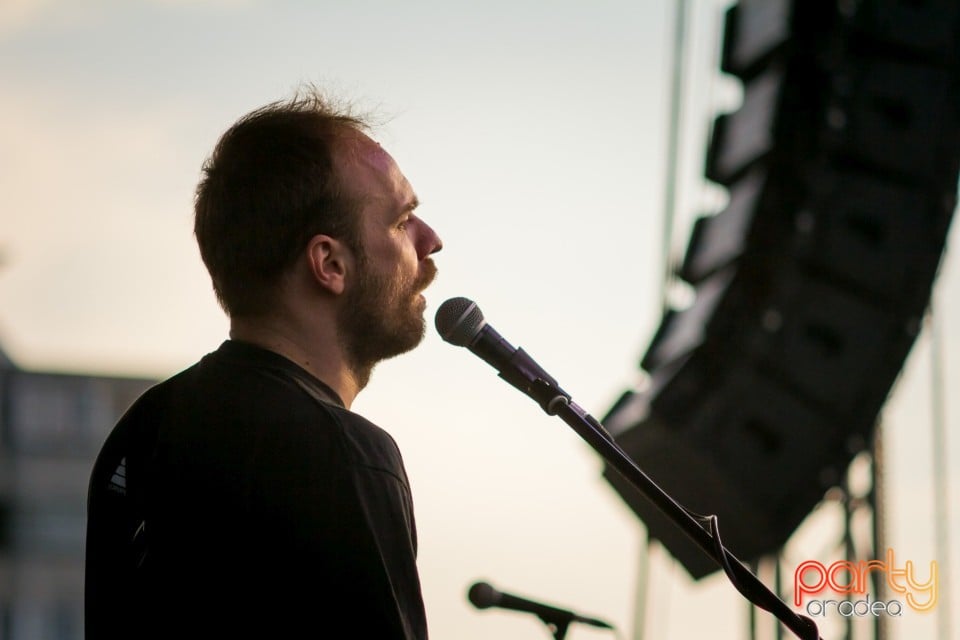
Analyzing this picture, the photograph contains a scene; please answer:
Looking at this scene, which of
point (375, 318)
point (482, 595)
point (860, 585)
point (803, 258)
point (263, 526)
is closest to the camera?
point (263, 526)

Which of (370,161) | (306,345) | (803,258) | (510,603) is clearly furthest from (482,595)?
(803,258)

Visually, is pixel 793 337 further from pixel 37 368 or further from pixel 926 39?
pixel 37 368

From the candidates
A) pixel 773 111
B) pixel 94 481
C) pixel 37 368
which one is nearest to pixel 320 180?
pixel 94 481

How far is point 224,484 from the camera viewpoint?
1.32 metres

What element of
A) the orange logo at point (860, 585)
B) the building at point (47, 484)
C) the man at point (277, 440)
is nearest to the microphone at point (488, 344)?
the man at point (277, 440)

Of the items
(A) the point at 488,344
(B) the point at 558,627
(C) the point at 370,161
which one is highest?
(C) the point at 370,161

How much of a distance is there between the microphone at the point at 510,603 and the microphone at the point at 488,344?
45 centimetres

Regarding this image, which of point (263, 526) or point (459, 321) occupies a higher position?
point (459, 321)

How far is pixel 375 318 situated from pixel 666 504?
47 centimetres

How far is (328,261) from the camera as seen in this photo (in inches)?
65.4

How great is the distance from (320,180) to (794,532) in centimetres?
393

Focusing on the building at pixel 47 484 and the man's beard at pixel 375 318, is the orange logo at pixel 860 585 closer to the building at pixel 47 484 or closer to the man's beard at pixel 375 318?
the man's beard at pixel 375 318

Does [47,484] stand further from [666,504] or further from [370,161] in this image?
[666,504]

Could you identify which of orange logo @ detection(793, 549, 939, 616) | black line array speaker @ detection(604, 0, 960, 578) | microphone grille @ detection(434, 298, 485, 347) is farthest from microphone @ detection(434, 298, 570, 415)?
black line array speaker @ detection(604, 0, 960, 578)
